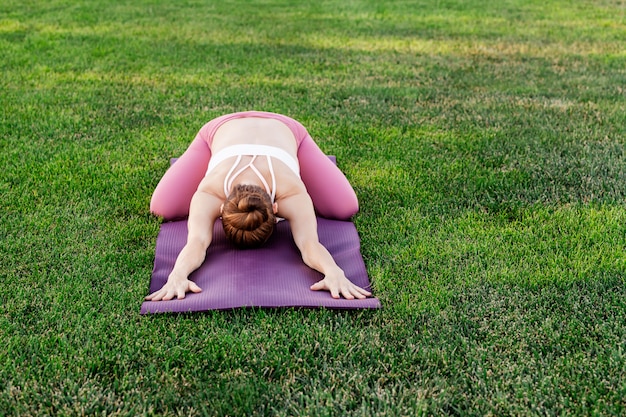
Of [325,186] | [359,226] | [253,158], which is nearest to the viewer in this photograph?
[253,158]

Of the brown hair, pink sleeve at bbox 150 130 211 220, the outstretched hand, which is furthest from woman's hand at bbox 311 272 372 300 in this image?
pink sleeve at bbox 150 130 211 220

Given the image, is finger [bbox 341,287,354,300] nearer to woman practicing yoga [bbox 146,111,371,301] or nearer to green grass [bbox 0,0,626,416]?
woman practicing yoga [bbox 146,111,371,301]

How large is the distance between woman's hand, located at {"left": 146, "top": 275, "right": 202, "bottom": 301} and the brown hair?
38 cm

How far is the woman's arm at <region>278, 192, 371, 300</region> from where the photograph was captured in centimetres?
328

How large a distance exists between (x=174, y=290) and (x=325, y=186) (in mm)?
1333

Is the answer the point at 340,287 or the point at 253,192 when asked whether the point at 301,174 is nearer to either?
the point at 253,192

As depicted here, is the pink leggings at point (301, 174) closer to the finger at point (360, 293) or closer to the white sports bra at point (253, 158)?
the white sports bra at point (253, 158)

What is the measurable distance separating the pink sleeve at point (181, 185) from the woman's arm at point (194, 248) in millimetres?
494

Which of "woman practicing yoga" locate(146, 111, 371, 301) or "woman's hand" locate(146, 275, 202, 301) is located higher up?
"woman practicing yoga" locate(146, 111, 371, 301)

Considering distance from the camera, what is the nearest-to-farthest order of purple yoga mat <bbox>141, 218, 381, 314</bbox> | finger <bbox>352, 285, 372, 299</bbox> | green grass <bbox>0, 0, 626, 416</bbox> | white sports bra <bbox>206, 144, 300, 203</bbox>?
green grass <bbox>0, 0, 626, 416</bbox> < purple yoga mat <bbox>141, 218, 381, 314</bbox> < finger <bbox>352, 285, 372, 299</bbox> < white sports bra <bbox>206, 144, 300, 203</bbox>

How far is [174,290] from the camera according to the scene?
3.23 m

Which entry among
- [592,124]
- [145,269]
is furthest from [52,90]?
[592,124]

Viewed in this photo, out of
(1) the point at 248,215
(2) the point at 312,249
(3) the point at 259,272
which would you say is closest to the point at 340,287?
(2) the point at 312,249

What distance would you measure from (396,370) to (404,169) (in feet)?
7.81
